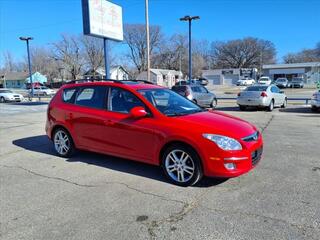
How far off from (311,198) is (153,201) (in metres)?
2.22

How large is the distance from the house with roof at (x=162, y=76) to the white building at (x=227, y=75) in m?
9.16

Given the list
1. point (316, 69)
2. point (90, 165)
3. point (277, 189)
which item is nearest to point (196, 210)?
point (277, 189)

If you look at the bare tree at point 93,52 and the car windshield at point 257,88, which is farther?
the bare tree at point 93,52

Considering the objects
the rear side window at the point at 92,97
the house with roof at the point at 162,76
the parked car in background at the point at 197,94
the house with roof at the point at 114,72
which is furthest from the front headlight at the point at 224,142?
the house with roof at the point at 162,76

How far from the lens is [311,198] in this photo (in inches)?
161

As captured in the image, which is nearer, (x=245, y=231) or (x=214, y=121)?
(x=245, y=231)

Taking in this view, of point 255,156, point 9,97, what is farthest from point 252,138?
point 9,97

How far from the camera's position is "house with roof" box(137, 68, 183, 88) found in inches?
2918

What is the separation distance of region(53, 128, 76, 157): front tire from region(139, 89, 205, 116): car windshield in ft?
7.05

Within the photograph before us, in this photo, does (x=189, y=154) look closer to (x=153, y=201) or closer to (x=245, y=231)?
(x=153, y=201)

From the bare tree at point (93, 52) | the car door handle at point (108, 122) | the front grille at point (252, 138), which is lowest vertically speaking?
the front grille at point (252, 138)

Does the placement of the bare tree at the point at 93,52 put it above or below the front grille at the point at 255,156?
above

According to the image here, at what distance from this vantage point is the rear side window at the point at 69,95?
6.32m

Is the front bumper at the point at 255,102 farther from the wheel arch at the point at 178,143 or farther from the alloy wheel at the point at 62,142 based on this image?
the wheel arch at the point at 178,143
